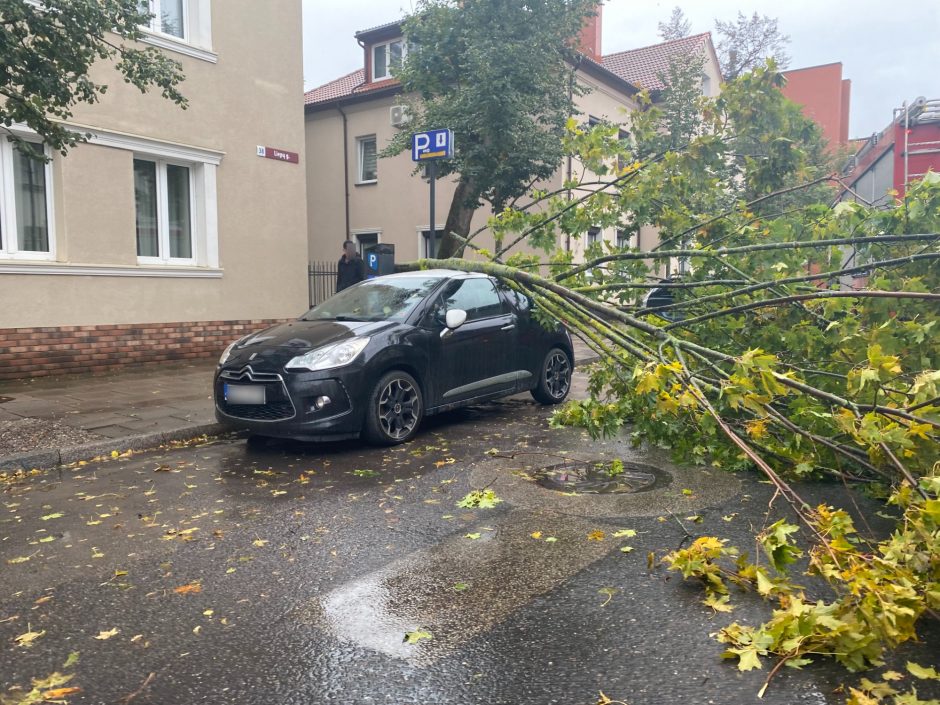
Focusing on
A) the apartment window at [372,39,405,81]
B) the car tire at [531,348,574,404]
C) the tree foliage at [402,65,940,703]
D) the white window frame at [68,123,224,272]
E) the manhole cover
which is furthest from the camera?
the apartment window at [372,39,405,81]

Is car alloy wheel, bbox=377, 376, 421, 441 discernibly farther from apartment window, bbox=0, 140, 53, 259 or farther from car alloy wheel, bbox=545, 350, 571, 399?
apartment window, bbox=0, 140, 53, 259

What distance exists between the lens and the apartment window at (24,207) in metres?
10.4

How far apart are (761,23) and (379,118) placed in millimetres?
24505

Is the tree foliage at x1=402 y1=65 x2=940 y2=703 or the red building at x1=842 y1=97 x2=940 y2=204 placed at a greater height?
the red building at x1=842 y1=97 x2=940 y2=204

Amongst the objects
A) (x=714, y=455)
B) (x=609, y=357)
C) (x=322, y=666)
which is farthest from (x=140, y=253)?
(x=322, y=666)

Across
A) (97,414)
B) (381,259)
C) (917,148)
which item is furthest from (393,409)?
(917,148)

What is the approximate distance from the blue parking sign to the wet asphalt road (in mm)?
5223

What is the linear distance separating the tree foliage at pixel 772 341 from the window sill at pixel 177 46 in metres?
7.18

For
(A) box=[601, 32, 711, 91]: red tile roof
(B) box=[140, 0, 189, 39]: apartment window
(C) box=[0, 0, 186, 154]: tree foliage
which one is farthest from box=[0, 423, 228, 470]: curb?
(A) box=[601, 32, 711, 91]: red tile roof

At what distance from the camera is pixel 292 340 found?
22.6 ft

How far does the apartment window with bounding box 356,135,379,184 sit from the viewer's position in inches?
900

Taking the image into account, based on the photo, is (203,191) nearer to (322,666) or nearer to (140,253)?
(140,253)

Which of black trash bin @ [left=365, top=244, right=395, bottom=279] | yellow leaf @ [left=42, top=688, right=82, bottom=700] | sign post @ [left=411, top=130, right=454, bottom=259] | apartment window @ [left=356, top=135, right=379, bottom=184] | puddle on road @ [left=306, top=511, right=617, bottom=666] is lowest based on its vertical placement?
yellow leaf @ [left=42, top=688, right=82, bottom=700]

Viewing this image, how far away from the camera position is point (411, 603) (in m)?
3.47
